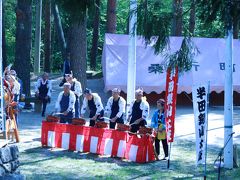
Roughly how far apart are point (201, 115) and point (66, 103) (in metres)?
4.81

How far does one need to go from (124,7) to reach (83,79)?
69.0 feet

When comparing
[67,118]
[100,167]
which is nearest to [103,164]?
[100,167]

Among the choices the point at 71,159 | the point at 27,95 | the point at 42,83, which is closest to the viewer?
the point at 71,159

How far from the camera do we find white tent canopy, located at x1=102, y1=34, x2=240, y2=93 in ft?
73.2

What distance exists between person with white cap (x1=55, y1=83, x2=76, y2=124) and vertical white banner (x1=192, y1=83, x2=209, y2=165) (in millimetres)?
4539

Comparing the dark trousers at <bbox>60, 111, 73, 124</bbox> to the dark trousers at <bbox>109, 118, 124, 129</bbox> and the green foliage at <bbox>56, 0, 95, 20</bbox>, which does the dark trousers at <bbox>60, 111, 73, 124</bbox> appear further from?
the green foliage at <bbox>56, 0, 95, 20</bbox>

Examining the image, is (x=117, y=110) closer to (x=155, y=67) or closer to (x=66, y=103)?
(x=66, y=103)

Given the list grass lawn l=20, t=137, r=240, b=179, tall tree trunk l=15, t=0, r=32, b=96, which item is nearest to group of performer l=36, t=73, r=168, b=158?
grass lawn l=20, t=137, r=240, b=179

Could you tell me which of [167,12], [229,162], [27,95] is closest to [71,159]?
[229,162]

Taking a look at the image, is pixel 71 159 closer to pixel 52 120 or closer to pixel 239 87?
pixel 52 120

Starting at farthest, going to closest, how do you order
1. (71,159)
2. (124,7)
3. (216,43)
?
(124,7), (216,43), (71,159)

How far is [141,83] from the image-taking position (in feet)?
73.4

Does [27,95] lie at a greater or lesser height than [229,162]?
greater

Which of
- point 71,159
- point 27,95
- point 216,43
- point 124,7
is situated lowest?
point 71,159
